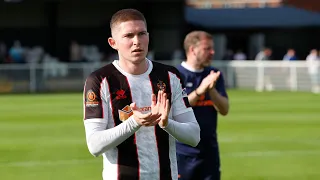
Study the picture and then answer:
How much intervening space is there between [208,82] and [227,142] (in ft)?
29.0

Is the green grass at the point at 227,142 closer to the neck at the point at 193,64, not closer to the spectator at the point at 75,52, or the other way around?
the neck at the point at 193,64

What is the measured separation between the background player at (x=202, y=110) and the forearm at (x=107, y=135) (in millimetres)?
3449

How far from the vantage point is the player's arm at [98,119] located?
527cm

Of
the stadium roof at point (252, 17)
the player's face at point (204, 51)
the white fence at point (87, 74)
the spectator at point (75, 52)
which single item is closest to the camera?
the player's face at point (204, 51)

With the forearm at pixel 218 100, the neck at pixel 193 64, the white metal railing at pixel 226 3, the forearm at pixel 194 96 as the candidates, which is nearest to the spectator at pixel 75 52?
the neck at pixel 193 64

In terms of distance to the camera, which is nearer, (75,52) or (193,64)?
(193,64)

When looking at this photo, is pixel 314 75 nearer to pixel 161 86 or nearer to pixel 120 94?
pixel 161 86

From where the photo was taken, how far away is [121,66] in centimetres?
547

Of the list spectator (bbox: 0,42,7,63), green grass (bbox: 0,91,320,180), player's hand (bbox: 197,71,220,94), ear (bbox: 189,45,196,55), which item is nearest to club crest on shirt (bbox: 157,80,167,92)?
player's hand (bbox: 197,71,220,94)

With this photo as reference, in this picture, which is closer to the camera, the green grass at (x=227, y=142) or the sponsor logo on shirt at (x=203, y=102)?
the sponsor logo on shirt at (x=203, y=102)

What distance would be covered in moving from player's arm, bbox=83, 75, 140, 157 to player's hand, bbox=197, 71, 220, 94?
297 centimetres

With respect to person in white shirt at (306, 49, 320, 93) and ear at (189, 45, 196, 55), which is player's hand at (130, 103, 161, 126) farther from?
person in white shirt at (306, 49, 320, 93)

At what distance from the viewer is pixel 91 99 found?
538cm

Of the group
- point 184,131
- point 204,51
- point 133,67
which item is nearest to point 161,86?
point 133,67
